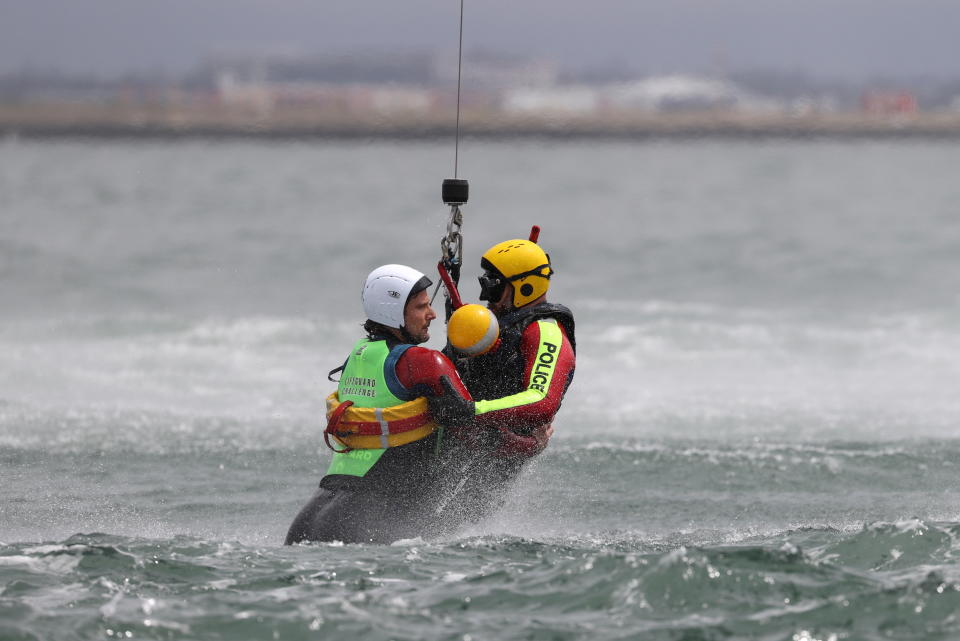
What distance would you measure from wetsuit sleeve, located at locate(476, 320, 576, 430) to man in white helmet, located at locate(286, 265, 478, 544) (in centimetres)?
27

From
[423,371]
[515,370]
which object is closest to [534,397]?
[515,370]

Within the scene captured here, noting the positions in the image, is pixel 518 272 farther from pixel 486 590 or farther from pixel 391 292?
pixel 486 590

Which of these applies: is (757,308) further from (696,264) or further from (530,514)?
(530,514)

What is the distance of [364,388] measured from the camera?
779 centimetres

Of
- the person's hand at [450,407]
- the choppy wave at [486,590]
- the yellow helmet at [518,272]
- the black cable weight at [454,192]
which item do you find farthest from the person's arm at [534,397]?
the black cable weight at [454,192]

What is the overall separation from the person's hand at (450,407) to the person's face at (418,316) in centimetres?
29

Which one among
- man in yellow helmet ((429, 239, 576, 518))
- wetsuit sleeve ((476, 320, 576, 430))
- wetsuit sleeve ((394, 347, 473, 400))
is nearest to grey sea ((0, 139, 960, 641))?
man in yellow helmet ((429, 239, 576, 518))

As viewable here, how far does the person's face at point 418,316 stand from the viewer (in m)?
7.74

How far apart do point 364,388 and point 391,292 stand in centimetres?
50

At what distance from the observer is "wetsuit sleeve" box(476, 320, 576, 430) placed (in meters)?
7.95

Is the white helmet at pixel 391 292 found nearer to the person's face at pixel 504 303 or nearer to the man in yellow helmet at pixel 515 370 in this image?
the man in yellow helmet at pixel 515 370

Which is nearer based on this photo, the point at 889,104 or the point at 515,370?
the point at 515,370

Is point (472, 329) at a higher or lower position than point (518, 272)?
lower

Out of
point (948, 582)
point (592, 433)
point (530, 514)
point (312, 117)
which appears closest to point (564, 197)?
point (312, 117)
